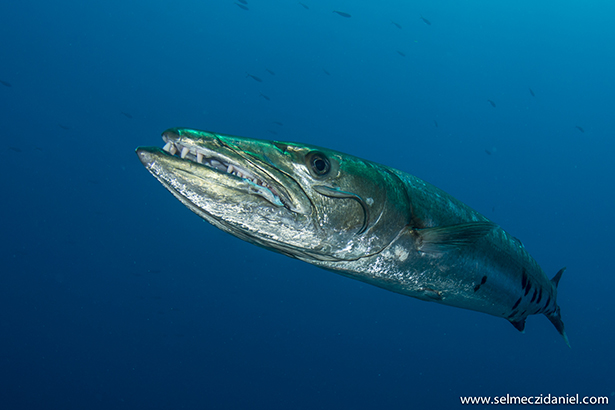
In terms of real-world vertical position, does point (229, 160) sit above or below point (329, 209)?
above

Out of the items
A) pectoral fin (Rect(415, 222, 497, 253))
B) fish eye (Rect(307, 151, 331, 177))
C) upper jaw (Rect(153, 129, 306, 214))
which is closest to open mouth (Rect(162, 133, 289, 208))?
upper jaw (Rect(153, 129, 306, 214))

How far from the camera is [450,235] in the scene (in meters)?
1.88

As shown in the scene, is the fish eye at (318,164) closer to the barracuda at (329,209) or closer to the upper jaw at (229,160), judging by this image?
the barracuda at (329,209)

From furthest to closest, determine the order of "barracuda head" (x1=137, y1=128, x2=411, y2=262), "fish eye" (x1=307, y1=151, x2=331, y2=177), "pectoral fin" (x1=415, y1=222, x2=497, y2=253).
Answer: "pectoral fin" (x1=415, y1=222, x2=497, y2=253) < "fish eye" (x1=307, y1=151, x2=331, y2=177) < "barracuda head" (x1=137, y1=128, x2=411, y2=262)

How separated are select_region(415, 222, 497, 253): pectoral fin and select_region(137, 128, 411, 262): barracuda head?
0.54 ft

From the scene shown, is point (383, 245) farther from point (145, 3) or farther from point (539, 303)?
point (145, 3)

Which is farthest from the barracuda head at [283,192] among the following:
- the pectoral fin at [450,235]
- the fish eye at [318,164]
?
the pectoral fin at [450,235]

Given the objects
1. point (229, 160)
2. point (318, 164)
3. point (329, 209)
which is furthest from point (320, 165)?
point (229, 160)

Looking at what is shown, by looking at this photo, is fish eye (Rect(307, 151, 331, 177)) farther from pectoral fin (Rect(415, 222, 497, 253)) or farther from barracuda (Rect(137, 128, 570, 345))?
pectoral fin (Rect(415, 222, 497, 253))

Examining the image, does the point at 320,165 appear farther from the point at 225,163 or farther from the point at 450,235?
the point at 450,235

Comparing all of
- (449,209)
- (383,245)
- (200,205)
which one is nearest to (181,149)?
(200,205)

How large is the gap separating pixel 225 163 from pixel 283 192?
1.03 ft

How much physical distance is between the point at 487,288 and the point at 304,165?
1822 mm

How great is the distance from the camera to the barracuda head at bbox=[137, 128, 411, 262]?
142 cm
